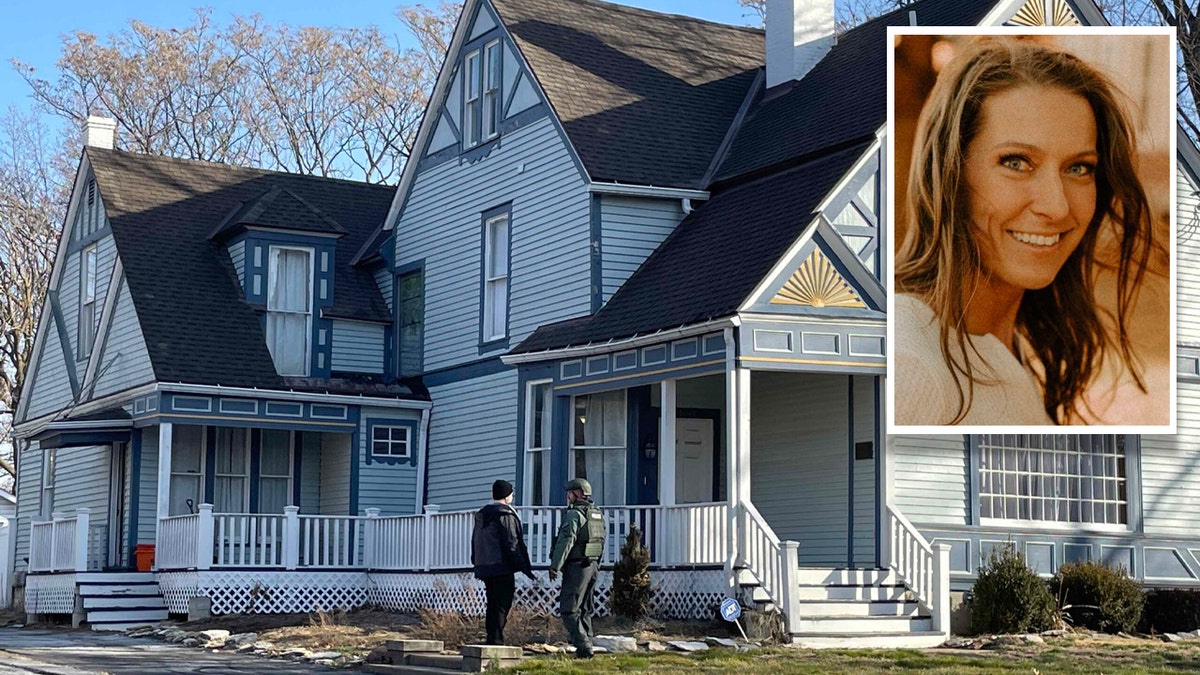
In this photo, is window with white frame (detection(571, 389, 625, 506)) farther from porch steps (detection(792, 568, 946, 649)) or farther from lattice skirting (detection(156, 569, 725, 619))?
porch steps (detection(792, 568, 946, 649))

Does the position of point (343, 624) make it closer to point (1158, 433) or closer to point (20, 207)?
point (1158, 433)

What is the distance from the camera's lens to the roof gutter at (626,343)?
20247 mm

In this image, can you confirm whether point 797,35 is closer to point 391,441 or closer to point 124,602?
point 391,441

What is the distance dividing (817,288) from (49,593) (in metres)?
13.9

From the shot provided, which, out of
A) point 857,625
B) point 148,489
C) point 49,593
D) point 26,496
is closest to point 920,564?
point 857,625

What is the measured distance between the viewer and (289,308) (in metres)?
29.1

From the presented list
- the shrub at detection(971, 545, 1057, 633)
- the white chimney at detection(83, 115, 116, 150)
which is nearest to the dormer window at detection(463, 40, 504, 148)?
the white chimney at detection(83, 115, 116, 150)

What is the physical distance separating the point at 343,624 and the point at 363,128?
29.3 metres

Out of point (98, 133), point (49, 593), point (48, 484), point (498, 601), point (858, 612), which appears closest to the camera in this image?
point (498, 601)

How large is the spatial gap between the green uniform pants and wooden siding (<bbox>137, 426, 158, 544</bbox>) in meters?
12.3

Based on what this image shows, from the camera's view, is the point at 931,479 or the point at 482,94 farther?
the point at 482,94

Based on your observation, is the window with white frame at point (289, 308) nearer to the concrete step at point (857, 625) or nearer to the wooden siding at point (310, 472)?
the wooden siding at point (310, 472)

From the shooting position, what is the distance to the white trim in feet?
80.0

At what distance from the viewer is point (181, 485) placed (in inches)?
1108
